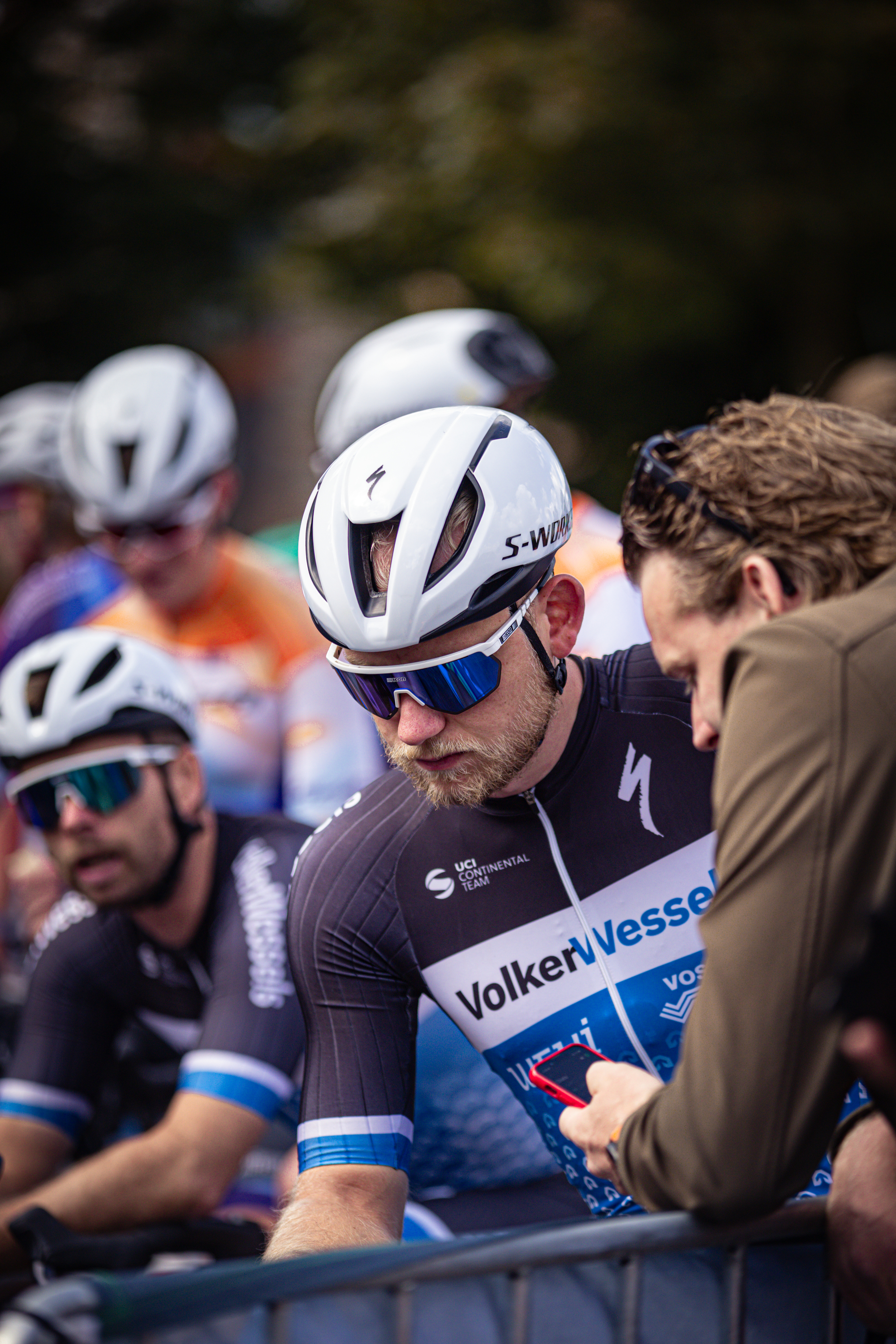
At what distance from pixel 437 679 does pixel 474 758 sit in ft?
0.66

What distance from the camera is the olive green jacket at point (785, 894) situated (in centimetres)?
174

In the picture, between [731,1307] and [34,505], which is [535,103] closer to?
[34,505]

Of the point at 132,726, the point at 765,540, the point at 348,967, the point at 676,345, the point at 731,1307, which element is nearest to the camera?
the point at 731,1307

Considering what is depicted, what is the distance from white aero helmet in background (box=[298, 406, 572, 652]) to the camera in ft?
8.23

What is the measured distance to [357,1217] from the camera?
2.60 metres

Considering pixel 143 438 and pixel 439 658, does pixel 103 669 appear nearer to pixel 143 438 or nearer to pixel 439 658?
pixel 439 658

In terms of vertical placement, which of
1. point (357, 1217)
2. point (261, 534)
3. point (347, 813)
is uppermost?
point (347, 813)

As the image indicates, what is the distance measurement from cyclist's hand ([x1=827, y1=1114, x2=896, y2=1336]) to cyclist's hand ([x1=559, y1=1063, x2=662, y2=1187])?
30 centimetres

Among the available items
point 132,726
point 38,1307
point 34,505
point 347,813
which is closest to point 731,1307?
point 38,1307

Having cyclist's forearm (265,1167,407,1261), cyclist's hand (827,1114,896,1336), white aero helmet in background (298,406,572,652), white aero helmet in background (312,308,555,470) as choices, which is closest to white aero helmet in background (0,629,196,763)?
white aero helmet in background (312,308,555,470)

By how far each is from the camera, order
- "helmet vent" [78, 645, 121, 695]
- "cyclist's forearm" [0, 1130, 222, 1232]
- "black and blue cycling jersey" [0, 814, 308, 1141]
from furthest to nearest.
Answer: "helmet vent" [78, 645, 121, 695] < "black and blue cycling jersey" [0, 814, 308, 1141] < "cyclist's forearm" [0, 1130, 222, 1232]

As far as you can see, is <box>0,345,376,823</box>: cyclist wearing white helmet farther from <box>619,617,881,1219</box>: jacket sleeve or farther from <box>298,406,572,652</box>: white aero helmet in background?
<box>619,617,881,1219</box>: jacket sleeve

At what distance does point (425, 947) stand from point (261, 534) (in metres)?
7.68

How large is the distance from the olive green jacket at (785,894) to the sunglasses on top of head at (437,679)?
0.73 meters
